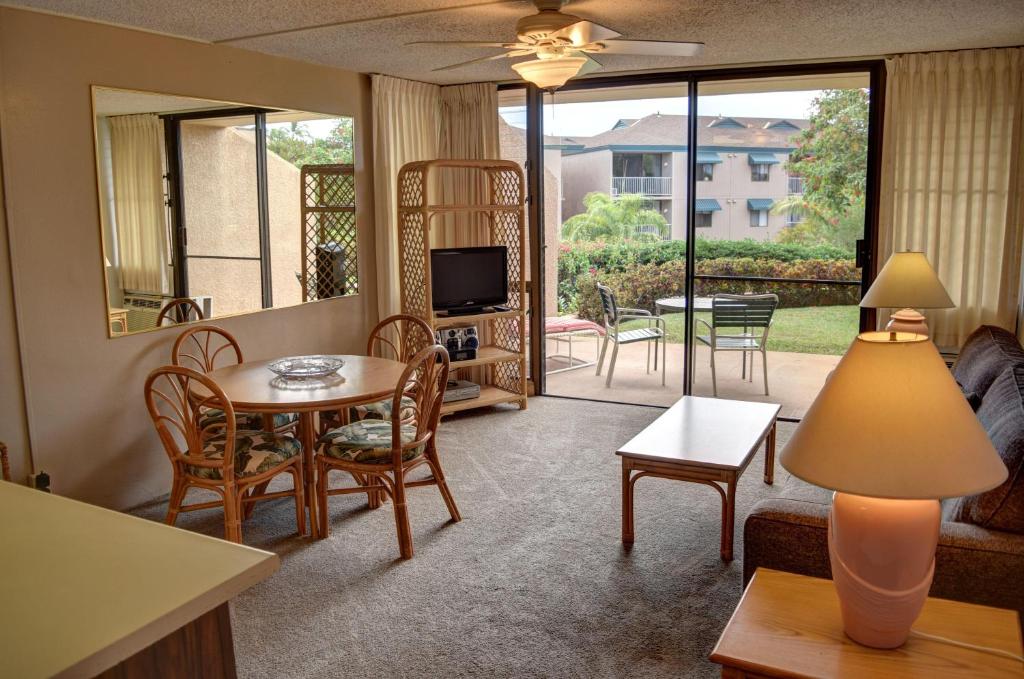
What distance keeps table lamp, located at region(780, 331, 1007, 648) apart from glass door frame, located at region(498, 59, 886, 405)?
373cm

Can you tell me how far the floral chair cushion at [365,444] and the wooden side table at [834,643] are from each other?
6.18 feet

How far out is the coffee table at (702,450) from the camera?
339 centimetres

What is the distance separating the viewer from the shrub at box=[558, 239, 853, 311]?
6.97 meters

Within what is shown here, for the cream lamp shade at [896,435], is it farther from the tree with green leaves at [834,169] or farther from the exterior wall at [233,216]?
the tree with green leaves at [834,169]

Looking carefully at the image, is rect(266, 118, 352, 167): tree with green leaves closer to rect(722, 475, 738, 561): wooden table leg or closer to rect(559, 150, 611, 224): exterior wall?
rect(559, 150, 611, 224): exterior wall

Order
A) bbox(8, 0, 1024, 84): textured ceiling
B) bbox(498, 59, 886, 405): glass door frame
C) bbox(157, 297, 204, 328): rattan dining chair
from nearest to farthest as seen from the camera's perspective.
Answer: bbox(8, 0, 1024, 84): textured ceiling
bbox(157, 297, 204, 328): rattan dining chair
bbox(498, 59, 886, 405): glass door frame

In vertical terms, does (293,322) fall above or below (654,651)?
above

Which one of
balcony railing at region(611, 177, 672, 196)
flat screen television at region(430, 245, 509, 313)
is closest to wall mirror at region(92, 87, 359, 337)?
flat screen television at region(430, 245, 509, 313)

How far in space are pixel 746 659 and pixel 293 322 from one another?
3823 millimetres

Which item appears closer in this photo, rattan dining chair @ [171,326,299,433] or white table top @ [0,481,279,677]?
white table top @ [0,481,279,677]

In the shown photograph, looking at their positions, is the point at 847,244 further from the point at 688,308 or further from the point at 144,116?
the point at 144,116

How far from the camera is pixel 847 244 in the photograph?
645 centimetres

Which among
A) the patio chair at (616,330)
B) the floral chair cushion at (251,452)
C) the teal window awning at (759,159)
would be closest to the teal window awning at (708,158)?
the teal window awning at (759,159)

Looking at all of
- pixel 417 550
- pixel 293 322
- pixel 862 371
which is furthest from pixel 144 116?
pixel 862 371
